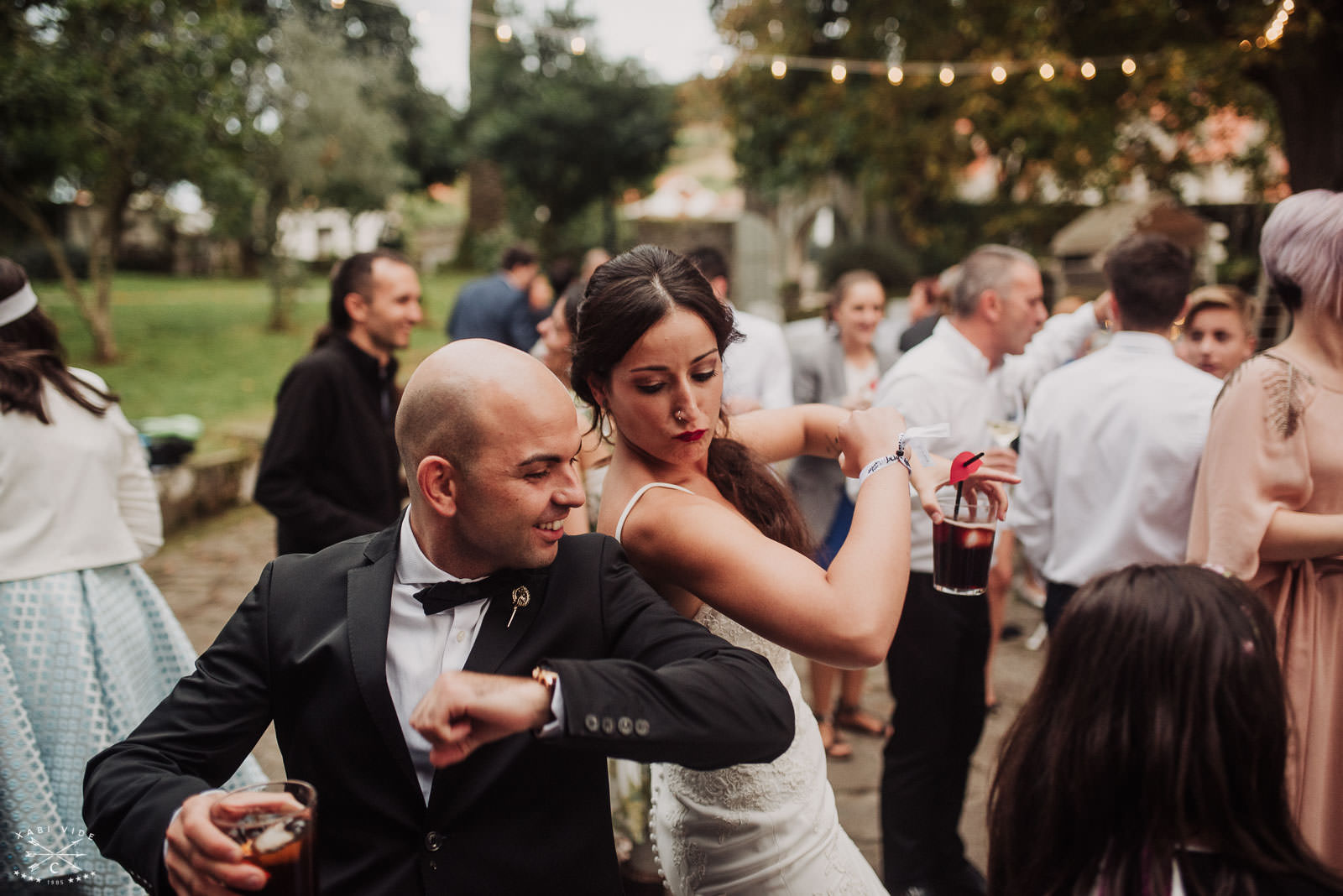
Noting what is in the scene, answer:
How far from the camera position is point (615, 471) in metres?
2.18

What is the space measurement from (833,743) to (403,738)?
3.33 meters

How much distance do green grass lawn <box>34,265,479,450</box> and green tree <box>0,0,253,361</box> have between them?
1.22 metres

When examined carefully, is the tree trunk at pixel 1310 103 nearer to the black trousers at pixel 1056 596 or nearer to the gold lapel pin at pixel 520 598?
the black trousers at pixel 1056 596

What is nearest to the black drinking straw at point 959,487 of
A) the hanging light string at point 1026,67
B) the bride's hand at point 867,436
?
the bride's hand at point 867,436

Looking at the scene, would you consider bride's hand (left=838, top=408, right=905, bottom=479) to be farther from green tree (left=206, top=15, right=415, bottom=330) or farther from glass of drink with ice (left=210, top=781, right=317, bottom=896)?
green tree (left=206, top=15, right=415, bottom=330)

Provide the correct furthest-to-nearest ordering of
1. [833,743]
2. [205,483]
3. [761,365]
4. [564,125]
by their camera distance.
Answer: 1. [564,125]
2. [205,483]
3. [761,365]
4. [833,743]

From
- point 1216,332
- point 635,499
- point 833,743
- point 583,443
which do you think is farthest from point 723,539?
point 1216,332

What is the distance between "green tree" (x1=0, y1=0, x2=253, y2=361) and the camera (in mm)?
9227

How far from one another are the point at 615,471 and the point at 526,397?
1.78 ft

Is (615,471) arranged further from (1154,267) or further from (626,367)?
(1154,267)

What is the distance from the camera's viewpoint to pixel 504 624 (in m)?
1.72

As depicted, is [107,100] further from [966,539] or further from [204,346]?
[966,539]

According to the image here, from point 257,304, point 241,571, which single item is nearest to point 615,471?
point 241,571

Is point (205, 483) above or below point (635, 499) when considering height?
below
